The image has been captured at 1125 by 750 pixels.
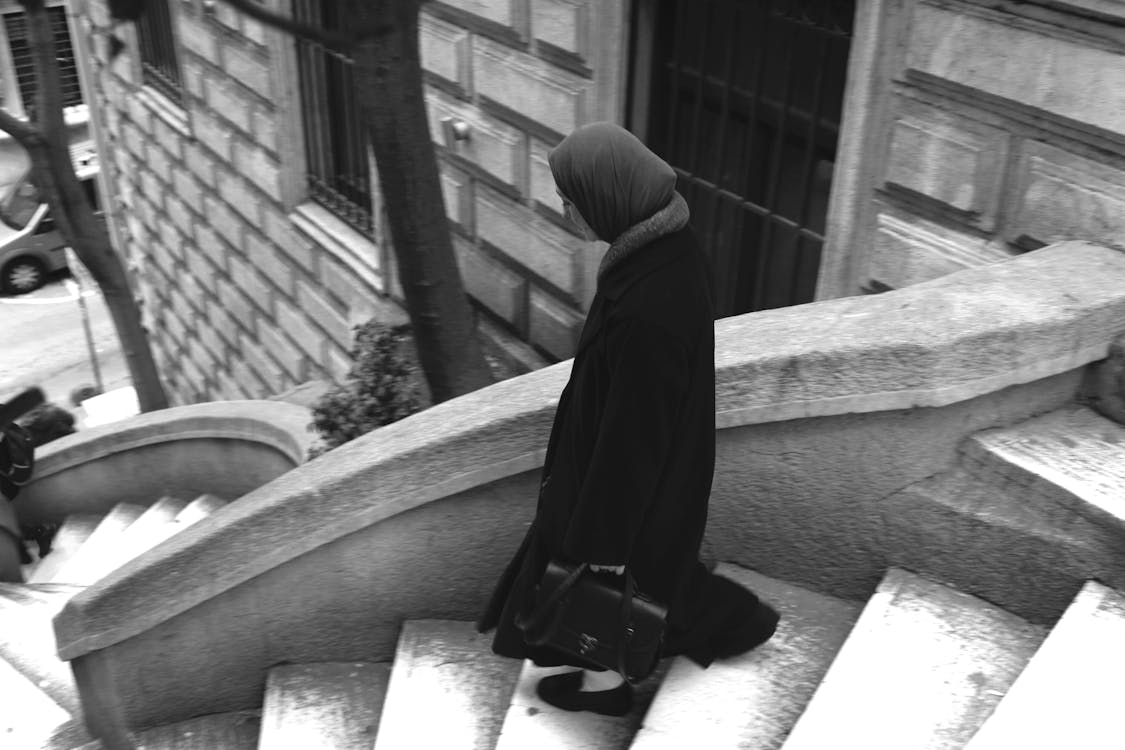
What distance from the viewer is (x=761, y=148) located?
484 cm

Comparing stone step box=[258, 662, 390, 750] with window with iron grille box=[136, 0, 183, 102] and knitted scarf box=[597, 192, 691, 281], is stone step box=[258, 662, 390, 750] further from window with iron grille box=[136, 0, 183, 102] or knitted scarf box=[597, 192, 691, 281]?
window with iron grille box=[136, 0, 183, 102]

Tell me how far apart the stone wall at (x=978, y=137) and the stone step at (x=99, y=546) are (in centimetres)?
468

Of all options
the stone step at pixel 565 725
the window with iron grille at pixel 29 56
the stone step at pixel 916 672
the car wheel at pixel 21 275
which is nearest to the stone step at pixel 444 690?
the stone step at pixel 565 725

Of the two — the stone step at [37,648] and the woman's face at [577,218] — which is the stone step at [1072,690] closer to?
the woman's face at [577,218]

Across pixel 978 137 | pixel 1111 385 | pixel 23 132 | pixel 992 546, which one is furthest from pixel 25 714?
pixel 23 132

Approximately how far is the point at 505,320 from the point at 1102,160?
11.7 feet

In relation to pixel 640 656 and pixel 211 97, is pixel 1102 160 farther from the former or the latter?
pixel 211 97

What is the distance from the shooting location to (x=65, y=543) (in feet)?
25.1

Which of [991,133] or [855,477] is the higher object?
[991,133]

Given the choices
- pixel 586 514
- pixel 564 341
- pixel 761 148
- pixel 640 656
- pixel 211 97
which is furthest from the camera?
pixel 211 97

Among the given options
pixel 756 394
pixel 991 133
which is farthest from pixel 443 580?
pixel 991 133

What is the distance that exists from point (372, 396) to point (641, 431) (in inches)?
148

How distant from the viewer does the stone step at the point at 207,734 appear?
11.5 ft

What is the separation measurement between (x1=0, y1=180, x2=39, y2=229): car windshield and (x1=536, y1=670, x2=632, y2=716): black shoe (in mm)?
8501
